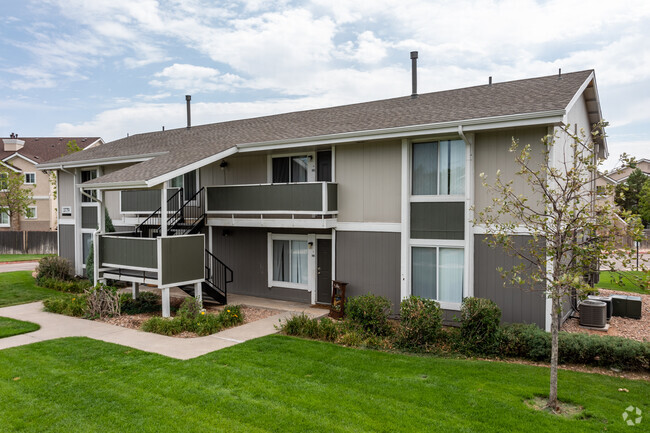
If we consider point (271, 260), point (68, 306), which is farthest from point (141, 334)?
point (271, 260)

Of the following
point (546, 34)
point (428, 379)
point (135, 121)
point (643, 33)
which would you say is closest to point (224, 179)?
point (428, 379)

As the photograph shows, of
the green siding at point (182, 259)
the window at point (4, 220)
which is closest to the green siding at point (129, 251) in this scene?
the green siding at point (182, 259)

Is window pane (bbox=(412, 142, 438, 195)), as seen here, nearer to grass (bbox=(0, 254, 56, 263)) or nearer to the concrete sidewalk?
the concrete sidewalk

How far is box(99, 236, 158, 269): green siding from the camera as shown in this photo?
12.1 meters

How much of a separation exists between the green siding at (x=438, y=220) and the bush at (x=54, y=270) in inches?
572

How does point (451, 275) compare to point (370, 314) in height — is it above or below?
above

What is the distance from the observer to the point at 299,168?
1405 centimetres

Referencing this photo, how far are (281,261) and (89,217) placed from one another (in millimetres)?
9839

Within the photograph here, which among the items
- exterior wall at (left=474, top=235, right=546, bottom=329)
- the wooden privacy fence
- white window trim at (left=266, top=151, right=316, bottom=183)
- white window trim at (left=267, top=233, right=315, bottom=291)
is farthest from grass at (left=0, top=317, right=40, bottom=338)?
the wooden privacy fence

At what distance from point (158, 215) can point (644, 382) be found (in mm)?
14301

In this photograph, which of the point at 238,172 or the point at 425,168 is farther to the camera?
the point at 238,172

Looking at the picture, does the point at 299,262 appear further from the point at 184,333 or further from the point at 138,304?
the point at 138,304

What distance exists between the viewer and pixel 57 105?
34.9m

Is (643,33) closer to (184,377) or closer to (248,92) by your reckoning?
(184,377)
